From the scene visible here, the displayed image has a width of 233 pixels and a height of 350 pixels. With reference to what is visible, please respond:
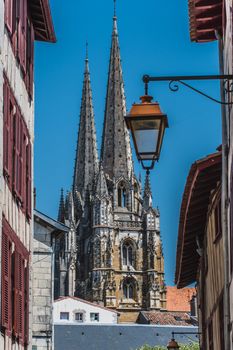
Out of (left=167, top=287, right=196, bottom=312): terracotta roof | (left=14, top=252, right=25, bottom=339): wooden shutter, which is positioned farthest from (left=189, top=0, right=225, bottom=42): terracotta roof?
(left=167, top=287, right=196, bottom=312): terracotta roof

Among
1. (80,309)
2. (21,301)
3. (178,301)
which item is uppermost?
(178,301)

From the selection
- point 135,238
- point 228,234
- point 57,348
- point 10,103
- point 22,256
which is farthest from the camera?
point 135,238

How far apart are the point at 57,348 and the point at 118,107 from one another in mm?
55081

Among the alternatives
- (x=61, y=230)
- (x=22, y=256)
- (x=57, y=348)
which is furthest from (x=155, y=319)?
(x=22, y=256)

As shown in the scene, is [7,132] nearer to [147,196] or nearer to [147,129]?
[147,129]

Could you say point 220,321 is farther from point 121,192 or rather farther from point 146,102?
point 121,192

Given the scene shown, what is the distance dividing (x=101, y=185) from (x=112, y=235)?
6400 millimetres

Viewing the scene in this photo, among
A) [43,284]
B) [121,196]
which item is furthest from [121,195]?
[43,284]

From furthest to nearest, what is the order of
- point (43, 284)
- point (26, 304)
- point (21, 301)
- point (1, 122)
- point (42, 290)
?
point (43, 284) → point (42, 290) → point (26, 304) → point (21, 301) → point (1, 122)

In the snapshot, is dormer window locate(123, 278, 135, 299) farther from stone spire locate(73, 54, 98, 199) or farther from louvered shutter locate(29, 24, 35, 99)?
louvered shutter locate(29, 24, 35, 99)

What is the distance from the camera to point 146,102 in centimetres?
996

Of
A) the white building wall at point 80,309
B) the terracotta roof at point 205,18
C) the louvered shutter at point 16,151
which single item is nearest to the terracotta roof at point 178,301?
the white building wall at point 80,309

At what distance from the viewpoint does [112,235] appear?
399ft

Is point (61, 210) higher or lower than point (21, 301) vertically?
higher
